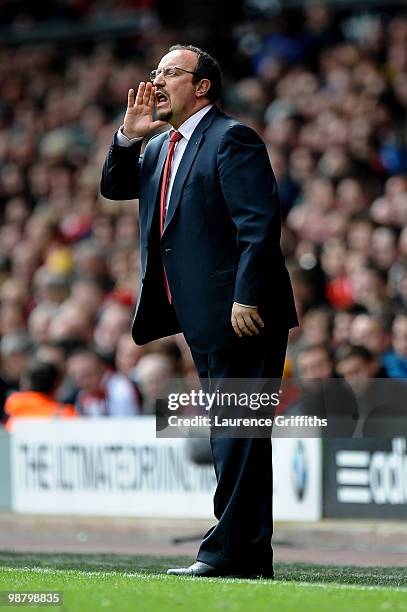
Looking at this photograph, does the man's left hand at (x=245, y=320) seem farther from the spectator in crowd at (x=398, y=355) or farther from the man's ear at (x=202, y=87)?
the spectator in crowd at (x=398, y=355)

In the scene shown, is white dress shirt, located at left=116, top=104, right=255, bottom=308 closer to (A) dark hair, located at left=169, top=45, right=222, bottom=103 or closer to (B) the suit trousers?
(A) dark hair, located at left=169, top=45, right=222, bottom=103

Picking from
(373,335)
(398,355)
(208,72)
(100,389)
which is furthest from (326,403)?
(208,72)

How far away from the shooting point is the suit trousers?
22.0ft

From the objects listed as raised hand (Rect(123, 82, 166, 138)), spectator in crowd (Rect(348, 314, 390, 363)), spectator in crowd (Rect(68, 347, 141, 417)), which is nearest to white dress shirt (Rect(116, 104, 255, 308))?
raised hand (Rect(123, 82, 166, 138))

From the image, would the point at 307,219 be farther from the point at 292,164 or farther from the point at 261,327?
the point at 261,327

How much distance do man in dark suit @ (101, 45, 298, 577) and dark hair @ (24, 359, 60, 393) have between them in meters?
5.26

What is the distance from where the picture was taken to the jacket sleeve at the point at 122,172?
281 inches

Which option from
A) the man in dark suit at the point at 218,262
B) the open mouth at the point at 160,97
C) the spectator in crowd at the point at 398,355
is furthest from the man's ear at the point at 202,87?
the spectator in crowd at the point at 398,355

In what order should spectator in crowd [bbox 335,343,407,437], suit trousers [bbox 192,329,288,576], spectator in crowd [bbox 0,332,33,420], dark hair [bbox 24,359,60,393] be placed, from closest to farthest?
suit trousers [bbox 192,329,288,576] < spectator in crowd [bbox 335,343,407,437] < dark hair [bbox 24,359,60,393] < spectator in crowd [bbox 0,332,33,420]

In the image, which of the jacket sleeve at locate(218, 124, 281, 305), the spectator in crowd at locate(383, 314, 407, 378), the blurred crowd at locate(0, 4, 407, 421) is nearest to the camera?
the jacket sleeve at locate(218, 124, 281, 305)

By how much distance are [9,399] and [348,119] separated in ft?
13.1

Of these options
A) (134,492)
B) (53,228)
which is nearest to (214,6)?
(53,228)

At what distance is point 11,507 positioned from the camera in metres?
A: 11.8

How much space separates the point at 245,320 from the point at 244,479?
2.25 feet
